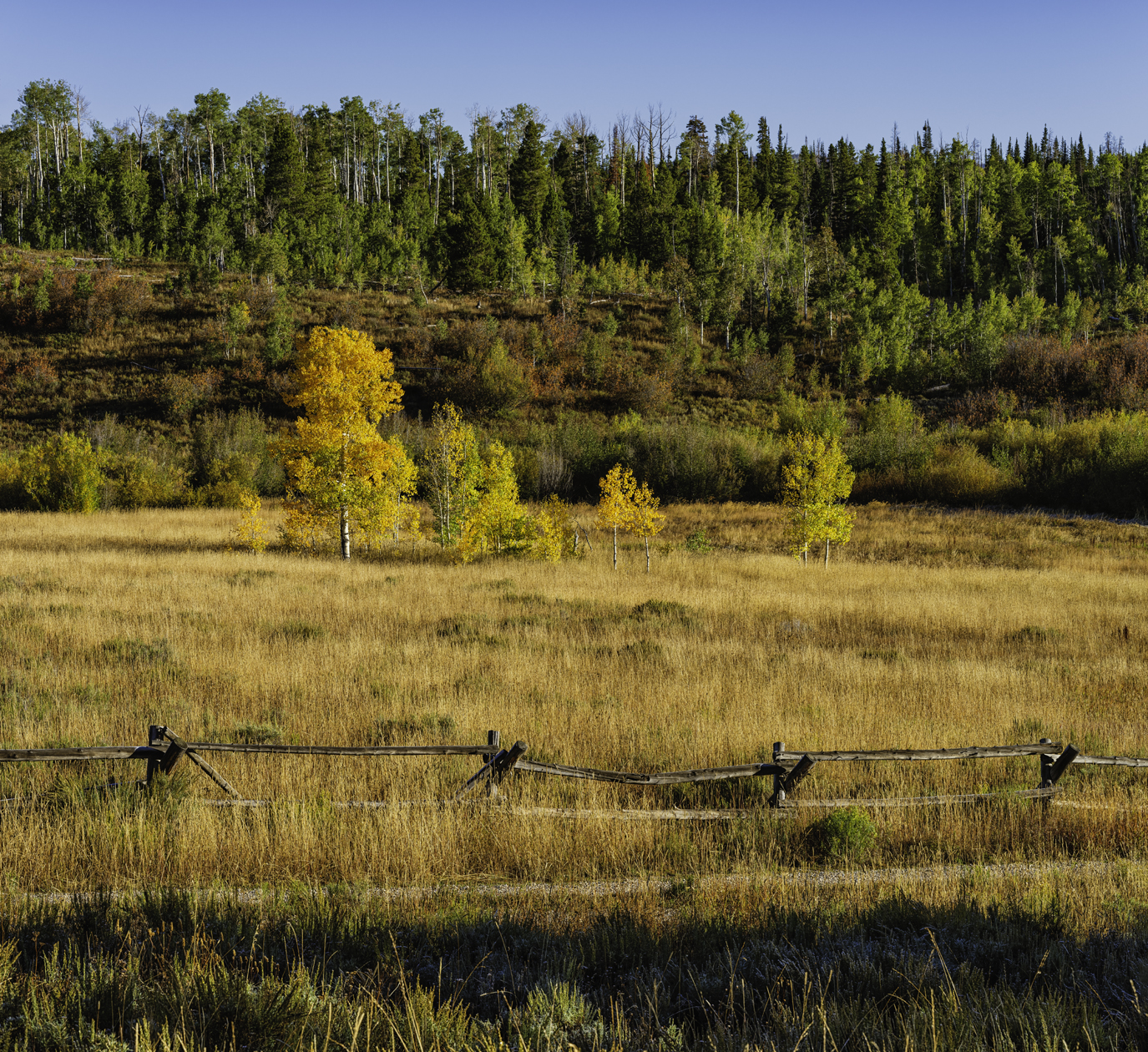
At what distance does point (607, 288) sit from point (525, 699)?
72.7 metres

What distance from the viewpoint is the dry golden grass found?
5.87m

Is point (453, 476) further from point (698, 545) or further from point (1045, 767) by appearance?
point (1045, 767)

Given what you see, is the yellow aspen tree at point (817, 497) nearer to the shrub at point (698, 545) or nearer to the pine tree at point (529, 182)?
the shrub at point (698, 545)

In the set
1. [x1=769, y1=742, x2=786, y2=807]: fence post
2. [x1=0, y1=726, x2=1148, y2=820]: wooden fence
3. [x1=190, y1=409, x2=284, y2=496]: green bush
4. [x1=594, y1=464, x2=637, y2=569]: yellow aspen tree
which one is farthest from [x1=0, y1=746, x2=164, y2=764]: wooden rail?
[x1=190, y1=409, x2=284, y2=496]: green bush

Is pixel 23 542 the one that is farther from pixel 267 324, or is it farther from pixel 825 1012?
pixel 267 324

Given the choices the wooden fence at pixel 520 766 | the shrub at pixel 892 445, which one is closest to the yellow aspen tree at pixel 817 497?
the shrub at pixel 892 445

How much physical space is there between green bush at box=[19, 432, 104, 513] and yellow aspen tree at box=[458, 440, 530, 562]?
2208cm

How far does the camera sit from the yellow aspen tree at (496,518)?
27672mm

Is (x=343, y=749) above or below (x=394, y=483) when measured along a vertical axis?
below

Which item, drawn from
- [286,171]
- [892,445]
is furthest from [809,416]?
[286,171]

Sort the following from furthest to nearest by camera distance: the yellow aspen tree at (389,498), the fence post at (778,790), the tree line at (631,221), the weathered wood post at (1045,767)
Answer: the tree line at (631,221), the yellow aspen tree at (389,498), the weathered wood post at (1045,767), the fence post at (778,790)

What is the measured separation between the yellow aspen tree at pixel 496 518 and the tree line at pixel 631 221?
148ft

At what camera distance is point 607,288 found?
256 ft

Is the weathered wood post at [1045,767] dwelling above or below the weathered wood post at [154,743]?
below
